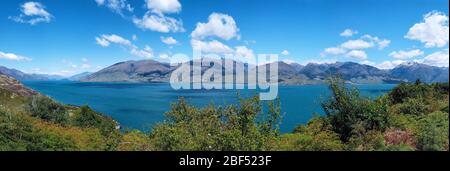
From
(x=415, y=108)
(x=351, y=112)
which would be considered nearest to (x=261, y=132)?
(x=351, y=112)

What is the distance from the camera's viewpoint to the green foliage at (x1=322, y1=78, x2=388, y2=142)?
2342cm

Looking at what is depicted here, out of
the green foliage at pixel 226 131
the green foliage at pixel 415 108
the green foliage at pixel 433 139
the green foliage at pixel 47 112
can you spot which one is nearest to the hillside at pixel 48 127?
the green foliage at pixel 47 112

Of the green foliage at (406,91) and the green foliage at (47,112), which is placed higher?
the green foliage at (406,91)

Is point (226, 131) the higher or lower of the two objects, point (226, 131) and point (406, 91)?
the lower

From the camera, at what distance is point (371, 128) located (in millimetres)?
23688

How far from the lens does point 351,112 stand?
25.9m

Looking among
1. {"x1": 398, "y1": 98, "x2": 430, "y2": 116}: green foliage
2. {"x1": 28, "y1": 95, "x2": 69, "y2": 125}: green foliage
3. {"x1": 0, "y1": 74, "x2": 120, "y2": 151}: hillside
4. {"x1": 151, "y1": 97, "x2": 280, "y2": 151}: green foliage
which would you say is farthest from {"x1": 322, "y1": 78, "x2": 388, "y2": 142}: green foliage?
{"x1": 28, "y1": 95, "x2": 69, "y2": 125}: green foliage

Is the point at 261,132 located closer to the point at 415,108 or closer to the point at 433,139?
the point at 433,139

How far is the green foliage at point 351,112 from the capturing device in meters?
23.4

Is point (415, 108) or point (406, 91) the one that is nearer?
point (415, 108)

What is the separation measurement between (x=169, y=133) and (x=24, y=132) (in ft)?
37.5

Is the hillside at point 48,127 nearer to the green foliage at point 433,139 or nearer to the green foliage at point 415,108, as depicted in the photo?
the green foliage at point 433,139
